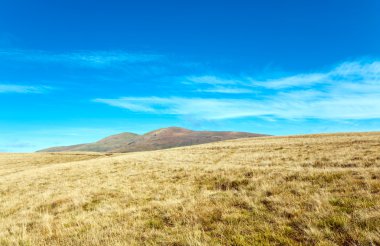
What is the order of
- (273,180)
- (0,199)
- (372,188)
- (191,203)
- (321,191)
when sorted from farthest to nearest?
(0,199) → (273,180) → (191,203) → (321,191) → (372,188)

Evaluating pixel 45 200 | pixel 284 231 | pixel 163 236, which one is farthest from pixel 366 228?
pixel 45 200

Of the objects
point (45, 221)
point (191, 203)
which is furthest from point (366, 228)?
point (45, 221)

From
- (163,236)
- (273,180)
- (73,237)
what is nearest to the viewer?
(163,236)

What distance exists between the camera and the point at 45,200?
15.1 meters

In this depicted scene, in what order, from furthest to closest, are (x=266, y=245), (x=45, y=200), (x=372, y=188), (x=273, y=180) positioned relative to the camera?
(x=45, y=200), (x=273, y=180), (x=372, y=188), (x=266, y=245)

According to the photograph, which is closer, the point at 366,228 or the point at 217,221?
the point at 366,228

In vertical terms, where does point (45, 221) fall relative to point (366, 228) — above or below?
below

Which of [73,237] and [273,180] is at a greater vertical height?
[273,180]

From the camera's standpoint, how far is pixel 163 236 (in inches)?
298

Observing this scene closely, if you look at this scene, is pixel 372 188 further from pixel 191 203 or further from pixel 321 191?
pixel 191 203

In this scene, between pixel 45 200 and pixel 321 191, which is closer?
pixel 321 191

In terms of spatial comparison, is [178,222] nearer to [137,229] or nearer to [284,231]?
[137,229]

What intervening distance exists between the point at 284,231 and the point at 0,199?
18.1 meters

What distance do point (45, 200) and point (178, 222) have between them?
10.1 meters
